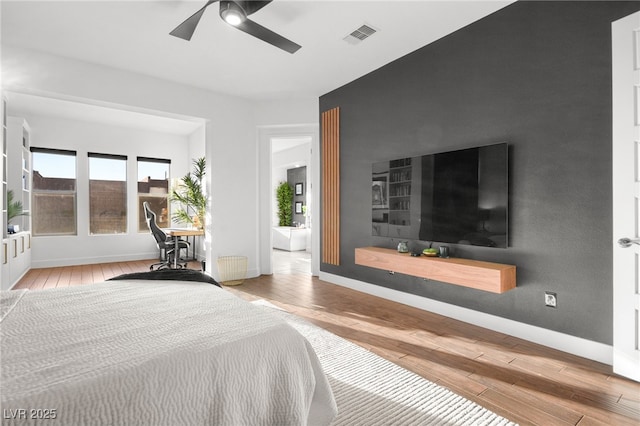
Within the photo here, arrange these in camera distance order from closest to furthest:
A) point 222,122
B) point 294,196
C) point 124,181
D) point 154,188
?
point 222,122 → point 124,181 → point 154,188 → point 294,196

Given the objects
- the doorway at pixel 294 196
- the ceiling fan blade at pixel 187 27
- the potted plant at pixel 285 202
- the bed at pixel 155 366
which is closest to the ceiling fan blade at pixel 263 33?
the ceiling fan blade at pixel 187 27

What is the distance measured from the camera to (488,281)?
2.66 m

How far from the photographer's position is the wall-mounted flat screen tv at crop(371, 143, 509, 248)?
9.29 feet

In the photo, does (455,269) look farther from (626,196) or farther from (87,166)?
(87,166)

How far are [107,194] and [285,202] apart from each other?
4319 mm

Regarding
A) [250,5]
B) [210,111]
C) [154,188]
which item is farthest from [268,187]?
[154,188]

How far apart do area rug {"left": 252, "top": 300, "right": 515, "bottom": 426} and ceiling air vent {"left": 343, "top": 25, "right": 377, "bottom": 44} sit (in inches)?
116

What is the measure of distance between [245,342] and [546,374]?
2105 mm

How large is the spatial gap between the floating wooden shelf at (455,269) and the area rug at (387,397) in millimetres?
1020

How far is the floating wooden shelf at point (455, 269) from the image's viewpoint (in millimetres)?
2641

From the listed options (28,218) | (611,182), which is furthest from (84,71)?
(611,182)

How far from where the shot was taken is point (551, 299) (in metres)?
2.59

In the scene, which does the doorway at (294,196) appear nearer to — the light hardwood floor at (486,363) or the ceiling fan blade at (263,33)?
the light hardwood floor at (486,363)

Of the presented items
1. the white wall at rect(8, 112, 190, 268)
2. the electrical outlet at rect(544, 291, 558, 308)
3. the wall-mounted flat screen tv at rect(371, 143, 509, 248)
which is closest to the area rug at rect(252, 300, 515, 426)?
the electrical outlet at rect(544, 291, 558, 308)
